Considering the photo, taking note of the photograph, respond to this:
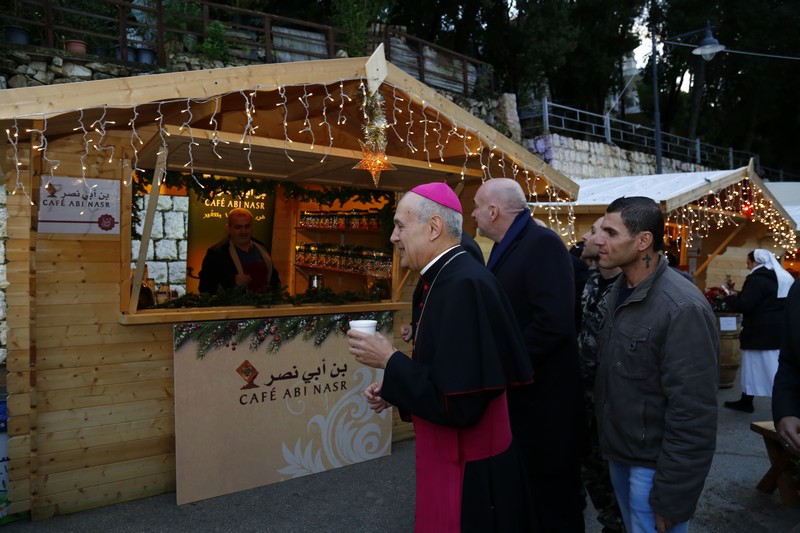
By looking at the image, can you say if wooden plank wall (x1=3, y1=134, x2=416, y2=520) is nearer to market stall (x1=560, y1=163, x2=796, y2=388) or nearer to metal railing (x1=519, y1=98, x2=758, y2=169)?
market stall (x1=560, y1=163, x2=796, y2=388)

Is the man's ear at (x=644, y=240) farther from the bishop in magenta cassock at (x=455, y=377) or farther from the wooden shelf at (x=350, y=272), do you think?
the wooden shelf at (x=350, y=272)

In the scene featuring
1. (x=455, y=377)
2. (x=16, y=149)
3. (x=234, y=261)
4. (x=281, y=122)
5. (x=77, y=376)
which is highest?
(x=281, y=122)

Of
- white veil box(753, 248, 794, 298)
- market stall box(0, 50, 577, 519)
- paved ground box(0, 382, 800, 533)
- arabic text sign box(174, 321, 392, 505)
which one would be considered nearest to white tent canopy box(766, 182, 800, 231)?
white veil box(753, 248, 794, 298)

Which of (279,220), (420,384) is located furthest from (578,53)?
(420,384)

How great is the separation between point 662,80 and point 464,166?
30.3 meters

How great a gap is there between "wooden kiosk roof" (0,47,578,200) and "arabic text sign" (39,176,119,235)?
0.31 metres

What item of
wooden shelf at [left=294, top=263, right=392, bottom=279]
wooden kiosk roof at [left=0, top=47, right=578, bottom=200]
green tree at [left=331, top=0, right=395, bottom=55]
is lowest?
wooden shelf at [left=294, top=263, right=392, bottom=279]

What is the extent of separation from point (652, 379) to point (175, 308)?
3656 mm

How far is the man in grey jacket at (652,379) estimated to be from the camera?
84.5 inches

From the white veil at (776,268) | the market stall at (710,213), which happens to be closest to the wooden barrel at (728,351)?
the market stall at (710,213)

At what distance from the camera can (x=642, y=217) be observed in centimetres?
246

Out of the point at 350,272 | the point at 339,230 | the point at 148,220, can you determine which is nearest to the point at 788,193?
the point at 339,230

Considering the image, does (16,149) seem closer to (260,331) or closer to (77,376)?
(77,376)

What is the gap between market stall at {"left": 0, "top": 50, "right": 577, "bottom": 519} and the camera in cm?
383
